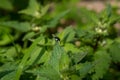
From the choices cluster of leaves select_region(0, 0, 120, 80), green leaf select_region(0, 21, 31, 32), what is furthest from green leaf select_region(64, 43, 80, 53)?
green leaf select_region(0, 21, 31, 32)

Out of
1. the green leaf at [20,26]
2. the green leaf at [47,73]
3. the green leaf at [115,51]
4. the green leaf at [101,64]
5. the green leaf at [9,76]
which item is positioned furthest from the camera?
the green leaf at [20,26]

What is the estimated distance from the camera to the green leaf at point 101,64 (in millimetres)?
1660

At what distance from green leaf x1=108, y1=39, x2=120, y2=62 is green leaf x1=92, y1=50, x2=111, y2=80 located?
0.03 meters

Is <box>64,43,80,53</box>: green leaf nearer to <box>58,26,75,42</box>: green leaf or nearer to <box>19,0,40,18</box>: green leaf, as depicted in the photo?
<box>58,26,75,42</box>: green leaf

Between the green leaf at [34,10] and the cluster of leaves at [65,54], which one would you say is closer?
the cluster of leaves at [65,54]

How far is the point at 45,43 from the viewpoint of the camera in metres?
1.77

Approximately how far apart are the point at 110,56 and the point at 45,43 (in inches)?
14.4

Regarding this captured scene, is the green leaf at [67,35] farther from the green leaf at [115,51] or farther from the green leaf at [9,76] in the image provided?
the green leaf at [9,76]

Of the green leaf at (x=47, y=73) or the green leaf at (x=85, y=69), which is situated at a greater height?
the green leaf at (x=47, y=73)

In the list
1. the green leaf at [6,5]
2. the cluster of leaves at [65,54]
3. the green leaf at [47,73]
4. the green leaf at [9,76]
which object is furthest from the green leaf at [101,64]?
the green leaf at [6,5]

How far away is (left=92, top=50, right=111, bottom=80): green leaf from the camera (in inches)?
65.4

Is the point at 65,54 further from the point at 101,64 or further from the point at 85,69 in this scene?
the point at 101,64

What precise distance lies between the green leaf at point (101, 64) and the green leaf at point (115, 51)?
28 millimetres

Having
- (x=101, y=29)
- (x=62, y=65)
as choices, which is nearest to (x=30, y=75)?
(x=62, y=65)
